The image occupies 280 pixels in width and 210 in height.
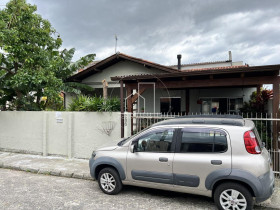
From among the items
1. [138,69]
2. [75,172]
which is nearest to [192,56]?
[138,69]

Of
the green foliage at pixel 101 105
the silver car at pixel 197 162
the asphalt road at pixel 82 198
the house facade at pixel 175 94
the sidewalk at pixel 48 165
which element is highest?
the house facade at pixel 175 94

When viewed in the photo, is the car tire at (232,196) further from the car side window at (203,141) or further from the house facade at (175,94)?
the house facade at (175,94)

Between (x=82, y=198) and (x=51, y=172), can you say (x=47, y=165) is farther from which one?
(x=82, y=198)

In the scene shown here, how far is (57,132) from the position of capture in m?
8.42

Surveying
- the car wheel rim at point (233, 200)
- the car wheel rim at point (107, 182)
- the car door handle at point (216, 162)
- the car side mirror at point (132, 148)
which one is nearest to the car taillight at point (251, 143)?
the car door handle at point (216, 162)

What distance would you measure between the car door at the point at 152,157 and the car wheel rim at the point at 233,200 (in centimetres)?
98

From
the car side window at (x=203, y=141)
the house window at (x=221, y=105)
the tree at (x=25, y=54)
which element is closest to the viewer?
the car side window at (x=203, y=141)

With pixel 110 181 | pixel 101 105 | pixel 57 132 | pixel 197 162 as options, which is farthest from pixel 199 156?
pixel 57 132

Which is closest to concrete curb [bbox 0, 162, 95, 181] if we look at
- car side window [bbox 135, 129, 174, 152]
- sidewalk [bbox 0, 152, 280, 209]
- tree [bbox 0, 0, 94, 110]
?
sidewalk [bbox 0, 152, 280, 209]

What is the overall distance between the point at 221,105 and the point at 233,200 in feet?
31.5

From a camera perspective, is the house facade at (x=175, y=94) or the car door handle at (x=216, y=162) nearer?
the car door handle at (x=216, y=162)

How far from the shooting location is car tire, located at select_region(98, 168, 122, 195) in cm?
462

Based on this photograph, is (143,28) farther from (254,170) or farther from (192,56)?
(254,170)

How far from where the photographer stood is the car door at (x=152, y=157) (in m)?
4.14
